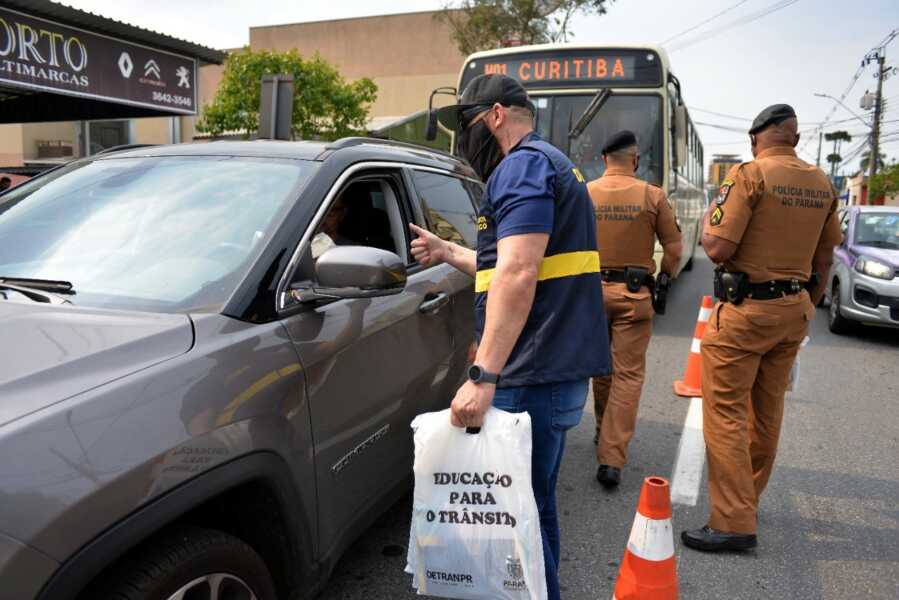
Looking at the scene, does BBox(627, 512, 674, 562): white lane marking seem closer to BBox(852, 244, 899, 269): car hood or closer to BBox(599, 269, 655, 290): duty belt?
BBox(599, 269, 655, 290): duty belt

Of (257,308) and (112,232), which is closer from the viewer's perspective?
(257,308)

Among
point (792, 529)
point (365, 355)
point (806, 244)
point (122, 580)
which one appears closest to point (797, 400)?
point (792, 529)

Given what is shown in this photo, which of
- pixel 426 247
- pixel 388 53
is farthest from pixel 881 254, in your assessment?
pixel 388 53

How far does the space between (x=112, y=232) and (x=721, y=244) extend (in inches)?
100

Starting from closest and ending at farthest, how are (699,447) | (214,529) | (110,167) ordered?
(214,529)
(110,167)
(699,447)

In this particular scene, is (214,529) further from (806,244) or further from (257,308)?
(806,244)

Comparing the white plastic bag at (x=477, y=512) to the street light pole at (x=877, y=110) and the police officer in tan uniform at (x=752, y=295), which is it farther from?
the street light pole at (x=877, y=110)

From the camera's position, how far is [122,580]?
1.61m

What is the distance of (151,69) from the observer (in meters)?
12.3

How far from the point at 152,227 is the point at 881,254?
27.8 ft

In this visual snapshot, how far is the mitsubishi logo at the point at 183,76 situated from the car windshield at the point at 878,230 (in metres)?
11.1

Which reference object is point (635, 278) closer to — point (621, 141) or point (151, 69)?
point (621, 141)

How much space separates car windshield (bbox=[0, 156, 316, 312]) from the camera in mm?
2227

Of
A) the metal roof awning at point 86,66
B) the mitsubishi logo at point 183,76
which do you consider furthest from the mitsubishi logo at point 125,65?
the mitsubishi logo at point 183,76
